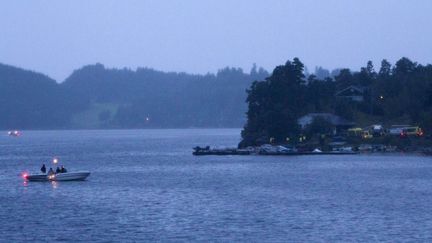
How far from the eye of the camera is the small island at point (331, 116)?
349 feet

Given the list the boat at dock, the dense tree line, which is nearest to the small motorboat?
the boat at dock

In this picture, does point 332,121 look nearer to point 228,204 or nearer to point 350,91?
point 350,91

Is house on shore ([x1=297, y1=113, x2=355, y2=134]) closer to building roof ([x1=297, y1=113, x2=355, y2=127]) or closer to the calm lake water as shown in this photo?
building roof ([x1=297, y1=113, x2=355, y2=127])

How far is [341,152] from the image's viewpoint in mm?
100875

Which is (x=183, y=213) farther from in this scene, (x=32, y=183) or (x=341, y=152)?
(x=341, y=152)

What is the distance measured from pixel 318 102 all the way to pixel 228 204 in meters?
79.3

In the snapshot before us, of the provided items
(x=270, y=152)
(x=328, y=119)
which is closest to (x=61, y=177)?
(x=270, y=152)

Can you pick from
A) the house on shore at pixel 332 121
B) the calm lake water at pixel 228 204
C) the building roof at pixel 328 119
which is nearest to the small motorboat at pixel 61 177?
the calm lake water at pixel 228 204

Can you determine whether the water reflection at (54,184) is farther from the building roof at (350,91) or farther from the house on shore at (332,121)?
the building roof at (350,91)

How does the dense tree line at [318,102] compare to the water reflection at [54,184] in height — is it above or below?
above

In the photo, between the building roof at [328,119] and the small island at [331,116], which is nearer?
the small island at [331,116]

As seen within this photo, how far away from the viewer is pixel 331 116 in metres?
115

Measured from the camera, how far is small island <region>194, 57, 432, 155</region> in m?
106

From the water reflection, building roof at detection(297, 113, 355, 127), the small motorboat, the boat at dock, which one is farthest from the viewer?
building roof at detection(297, 113, 355, 127)
